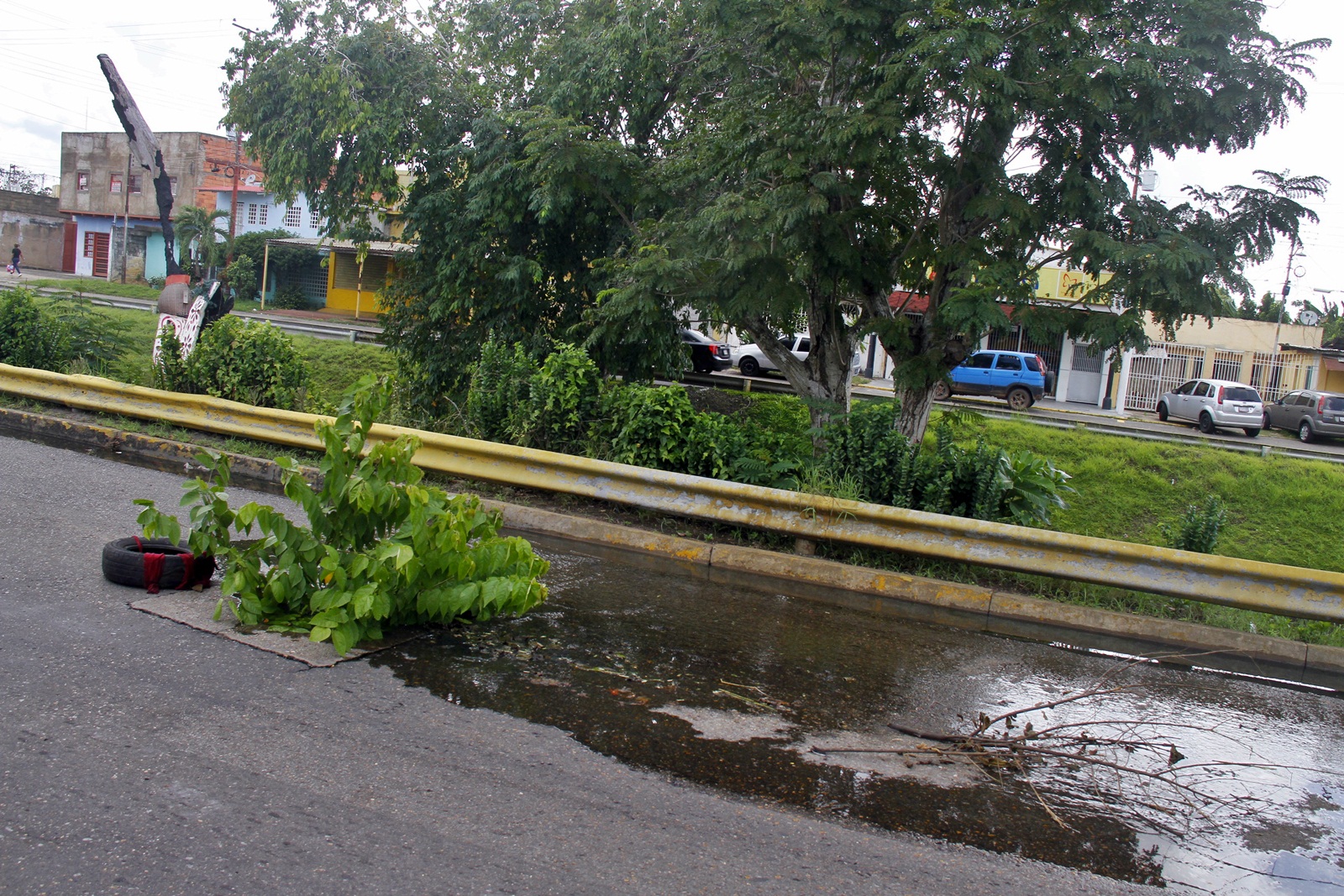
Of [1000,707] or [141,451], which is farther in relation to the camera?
[141,451]

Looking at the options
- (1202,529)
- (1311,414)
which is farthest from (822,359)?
(1311,414)

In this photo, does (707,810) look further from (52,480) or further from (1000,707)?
(52,480)

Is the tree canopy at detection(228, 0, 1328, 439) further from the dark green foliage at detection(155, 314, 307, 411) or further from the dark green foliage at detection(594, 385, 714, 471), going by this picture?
the dark green foliage at detection(155, 314, 307, 411)

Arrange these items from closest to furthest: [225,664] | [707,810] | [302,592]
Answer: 1. [707,810]
2. [225,664]
3. [302,592]

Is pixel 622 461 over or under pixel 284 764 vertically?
over

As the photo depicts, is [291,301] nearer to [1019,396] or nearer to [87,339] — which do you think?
[1019,396]

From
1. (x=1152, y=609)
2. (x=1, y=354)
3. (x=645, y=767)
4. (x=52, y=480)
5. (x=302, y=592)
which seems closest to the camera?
(x=645, y=767)

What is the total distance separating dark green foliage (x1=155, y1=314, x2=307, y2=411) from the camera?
10797mm

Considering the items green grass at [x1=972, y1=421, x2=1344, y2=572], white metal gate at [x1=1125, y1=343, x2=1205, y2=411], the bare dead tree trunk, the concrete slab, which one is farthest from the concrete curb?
white metal gate at [x1=1125, y1=343, x2=1205, y2=411]

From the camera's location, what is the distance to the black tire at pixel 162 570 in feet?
17.6

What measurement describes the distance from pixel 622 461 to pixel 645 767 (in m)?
5.08

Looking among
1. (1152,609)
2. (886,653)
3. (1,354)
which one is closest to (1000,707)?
(886,653)

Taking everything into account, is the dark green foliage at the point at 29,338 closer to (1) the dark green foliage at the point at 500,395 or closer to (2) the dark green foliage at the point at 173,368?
(2) the dark green foliage at the point at 173,368

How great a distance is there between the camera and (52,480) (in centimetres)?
791
